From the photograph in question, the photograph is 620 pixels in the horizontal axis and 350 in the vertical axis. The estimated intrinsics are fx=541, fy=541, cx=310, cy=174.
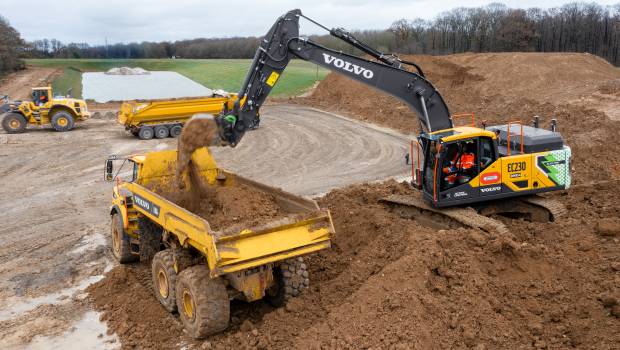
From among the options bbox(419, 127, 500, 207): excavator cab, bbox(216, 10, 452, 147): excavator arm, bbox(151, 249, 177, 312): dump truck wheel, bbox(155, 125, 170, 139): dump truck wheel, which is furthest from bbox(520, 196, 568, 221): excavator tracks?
bbox(155, 125, 170, 139): dump truck wheel

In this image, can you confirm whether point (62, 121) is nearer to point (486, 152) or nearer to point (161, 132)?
point (161, 132)

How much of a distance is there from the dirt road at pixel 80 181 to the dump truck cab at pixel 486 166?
20.2ft

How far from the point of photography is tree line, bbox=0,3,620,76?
42219 millimetres

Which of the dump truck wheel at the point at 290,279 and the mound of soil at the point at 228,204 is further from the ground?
the mound of soil at the point at 228,204

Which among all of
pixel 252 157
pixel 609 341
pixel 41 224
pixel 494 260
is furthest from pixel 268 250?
pixel 252 157

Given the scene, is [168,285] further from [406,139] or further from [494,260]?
[406,139]

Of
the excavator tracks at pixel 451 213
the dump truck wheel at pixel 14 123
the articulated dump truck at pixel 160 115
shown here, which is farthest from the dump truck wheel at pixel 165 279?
the dump truck wheel at pixel 14 123

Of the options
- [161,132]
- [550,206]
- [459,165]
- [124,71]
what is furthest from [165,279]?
[124,71]

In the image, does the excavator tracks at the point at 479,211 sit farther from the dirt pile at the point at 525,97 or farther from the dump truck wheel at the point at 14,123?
the dump truck wheel at the point at 14,123

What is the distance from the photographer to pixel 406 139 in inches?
955

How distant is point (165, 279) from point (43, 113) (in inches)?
871

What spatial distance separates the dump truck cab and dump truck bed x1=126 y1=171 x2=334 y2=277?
331 cm

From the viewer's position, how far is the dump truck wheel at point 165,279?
27.7 feet

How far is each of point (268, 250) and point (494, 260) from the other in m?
3.79
